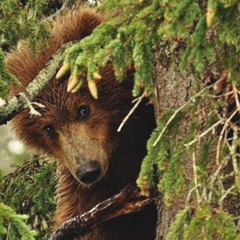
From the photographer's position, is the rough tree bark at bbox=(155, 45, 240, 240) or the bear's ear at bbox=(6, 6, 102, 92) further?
the bear's ear at bbox=(6, 6, 102, 92)

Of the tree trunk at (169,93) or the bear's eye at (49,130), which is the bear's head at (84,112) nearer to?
the bear's eye at (49,130)

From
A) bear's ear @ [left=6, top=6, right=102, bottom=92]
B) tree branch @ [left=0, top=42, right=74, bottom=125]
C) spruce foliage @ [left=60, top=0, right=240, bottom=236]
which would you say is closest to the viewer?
spruce foliage @ [left=60, top=0, right=240, bottom=236]

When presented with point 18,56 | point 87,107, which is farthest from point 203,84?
point 18,56

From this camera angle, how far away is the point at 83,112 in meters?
5.68

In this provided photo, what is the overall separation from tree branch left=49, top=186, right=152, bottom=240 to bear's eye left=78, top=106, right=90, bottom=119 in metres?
0.87

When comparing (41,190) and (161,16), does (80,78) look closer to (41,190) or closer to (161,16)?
(161,16)

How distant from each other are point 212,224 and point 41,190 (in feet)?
12.1

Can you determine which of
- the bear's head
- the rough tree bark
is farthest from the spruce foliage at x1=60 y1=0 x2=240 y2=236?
the bear's head

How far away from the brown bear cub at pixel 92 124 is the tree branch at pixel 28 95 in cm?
80

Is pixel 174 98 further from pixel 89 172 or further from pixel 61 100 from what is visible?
pixel 61 100

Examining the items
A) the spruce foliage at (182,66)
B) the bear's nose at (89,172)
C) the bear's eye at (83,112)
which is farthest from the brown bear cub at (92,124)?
the spruce foliage at (182,66)

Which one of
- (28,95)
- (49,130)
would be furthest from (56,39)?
(28,95)

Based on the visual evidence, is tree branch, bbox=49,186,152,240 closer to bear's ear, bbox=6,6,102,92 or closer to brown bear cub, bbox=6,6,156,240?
brown bear cub, bbox=6,6,156,240

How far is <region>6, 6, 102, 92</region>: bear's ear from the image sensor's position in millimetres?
5664
